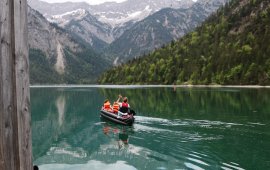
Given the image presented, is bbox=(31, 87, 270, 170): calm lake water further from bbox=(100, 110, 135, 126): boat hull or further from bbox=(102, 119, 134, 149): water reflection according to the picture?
bbox=(100, 110, 135, 126): boat hull

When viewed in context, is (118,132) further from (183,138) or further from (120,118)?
(183,138)

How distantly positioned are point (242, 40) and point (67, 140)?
15941cm

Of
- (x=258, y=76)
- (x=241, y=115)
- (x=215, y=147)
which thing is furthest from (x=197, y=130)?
(x=258, y=76)

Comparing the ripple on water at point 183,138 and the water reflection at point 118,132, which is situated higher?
the ripple on water at point 183,138

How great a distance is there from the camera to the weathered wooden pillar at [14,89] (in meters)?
4.32

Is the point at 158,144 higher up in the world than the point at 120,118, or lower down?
higher up

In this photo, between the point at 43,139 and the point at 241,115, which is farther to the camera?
the point at 241,115

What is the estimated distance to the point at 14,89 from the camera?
173 inches

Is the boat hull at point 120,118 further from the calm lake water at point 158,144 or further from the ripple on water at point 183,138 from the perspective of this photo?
the ripple on water at point 183,138

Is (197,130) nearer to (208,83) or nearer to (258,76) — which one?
(258,76)

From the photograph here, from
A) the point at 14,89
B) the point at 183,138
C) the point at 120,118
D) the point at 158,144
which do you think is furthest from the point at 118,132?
the point at 14,89

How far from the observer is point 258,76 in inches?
5704


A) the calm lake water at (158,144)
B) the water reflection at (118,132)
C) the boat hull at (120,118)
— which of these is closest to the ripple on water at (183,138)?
the calm lake water at (158,144)

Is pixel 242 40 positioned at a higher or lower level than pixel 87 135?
higher
